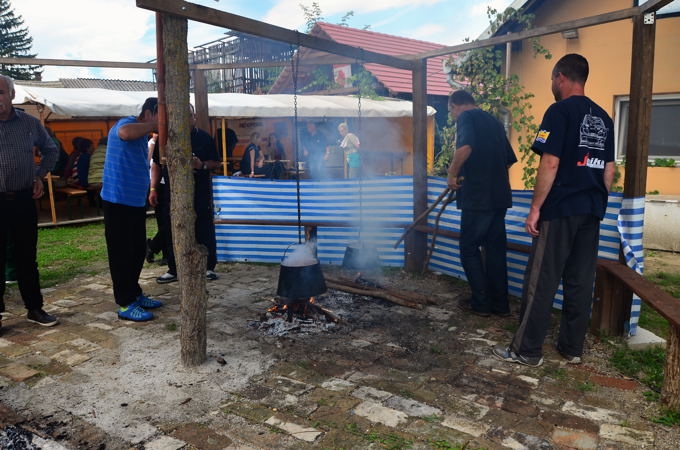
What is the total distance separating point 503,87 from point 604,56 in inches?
63.8

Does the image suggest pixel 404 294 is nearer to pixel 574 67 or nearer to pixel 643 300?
pixel 643 300

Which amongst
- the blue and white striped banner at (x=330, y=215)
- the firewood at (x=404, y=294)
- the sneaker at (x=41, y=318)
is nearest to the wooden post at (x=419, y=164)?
the blue and white striped banner at (x=330, y=215)

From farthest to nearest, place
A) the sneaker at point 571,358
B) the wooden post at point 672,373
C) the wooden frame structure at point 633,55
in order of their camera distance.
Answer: the sneaker at point 571,358, the wooden frame structure at point 633,55, the wooden post at point 672,373

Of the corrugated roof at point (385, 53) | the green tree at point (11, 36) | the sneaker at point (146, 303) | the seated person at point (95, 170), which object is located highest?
the green tree at point (11, 36)

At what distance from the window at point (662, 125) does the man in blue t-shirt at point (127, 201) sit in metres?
7.28

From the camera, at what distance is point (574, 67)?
3.87 metres

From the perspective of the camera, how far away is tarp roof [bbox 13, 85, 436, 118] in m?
10.3

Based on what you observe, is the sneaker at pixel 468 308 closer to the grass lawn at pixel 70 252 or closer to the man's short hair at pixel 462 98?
the man's short hair at pixel 462 98

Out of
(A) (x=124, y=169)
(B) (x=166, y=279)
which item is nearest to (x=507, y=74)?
(B) (x=166, y=279)

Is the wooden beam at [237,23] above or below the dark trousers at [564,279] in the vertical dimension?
above

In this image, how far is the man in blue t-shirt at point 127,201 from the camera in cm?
488

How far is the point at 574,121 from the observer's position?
12.3 feet

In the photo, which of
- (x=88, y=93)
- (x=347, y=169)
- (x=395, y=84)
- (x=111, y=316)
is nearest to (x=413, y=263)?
(x=111, y=316)

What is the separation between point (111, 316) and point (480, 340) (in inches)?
143
